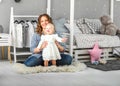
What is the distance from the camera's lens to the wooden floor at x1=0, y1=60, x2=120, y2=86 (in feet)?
13.1

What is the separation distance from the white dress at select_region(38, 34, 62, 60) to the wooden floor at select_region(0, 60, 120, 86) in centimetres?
38

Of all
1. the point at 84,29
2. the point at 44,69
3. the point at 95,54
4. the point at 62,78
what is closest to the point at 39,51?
the point at 44,69

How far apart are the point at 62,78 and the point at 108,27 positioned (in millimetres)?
2283

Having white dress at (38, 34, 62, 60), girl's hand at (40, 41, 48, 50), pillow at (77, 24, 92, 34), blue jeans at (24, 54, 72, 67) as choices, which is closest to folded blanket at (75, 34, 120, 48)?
pillow at (77, 24, 92, 34)

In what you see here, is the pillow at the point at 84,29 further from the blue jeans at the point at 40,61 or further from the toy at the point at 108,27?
the blue jeans at the point at 40,61

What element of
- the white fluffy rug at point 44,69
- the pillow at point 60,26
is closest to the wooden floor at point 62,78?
the white fluffy rug at point 44,69

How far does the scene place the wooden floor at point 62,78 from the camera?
13.1 feet

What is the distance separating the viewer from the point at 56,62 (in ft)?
16.9

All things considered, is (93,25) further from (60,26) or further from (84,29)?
(60,26)

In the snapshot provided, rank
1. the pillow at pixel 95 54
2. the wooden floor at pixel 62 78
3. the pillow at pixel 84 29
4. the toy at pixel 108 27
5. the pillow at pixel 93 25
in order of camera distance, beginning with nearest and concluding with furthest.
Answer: the wooden floor at pixel 62 78, the pillow at pixel 95 54, the toy at pixel 108 27, the pillow at pixel 84 29, the pillow at pixel 93 25

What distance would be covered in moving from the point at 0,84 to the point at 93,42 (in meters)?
2.46

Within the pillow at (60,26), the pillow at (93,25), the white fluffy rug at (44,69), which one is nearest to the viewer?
the white fluffy rug at (44,69)

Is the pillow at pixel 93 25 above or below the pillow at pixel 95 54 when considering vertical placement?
above

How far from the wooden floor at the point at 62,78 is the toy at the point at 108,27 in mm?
1425
